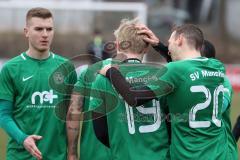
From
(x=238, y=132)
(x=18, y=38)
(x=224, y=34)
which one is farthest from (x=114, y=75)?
(x=224, y=34)

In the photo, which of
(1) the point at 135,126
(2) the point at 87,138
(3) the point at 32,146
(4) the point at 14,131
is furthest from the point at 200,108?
(4) the point at 14,131

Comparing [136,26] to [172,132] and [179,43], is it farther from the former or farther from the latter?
[172,132]

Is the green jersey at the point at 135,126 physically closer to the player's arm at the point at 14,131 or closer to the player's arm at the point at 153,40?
the player's arm at the point at 153,40

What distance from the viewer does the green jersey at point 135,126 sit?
19.1ft

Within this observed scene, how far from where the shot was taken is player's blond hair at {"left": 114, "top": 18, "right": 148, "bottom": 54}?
19.0ft

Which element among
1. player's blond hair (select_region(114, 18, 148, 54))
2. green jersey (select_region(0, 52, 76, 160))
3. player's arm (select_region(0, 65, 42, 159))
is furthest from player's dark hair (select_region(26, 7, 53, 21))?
player's blond hair (select_region(114, 18, 148, 54))

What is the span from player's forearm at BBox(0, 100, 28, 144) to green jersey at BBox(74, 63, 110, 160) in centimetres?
58

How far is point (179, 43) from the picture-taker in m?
5.80

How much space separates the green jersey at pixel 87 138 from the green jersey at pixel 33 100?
0.13 meters

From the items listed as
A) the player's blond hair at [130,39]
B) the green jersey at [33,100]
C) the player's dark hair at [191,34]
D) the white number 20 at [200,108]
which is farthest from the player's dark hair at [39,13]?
the white number 20 at [200,108]

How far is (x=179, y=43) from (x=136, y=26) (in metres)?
0.35

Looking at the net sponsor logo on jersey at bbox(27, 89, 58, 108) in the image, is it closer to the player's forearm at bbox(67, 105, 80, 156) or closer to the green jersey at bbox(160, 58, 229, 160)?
the player's forearm at bbox(67, 105, 80, 156)

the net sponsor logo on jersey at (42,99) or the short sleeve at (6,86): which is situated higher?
the short sleeve at (6,86)

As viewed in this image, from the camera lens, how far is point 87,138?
6465 millimetres
